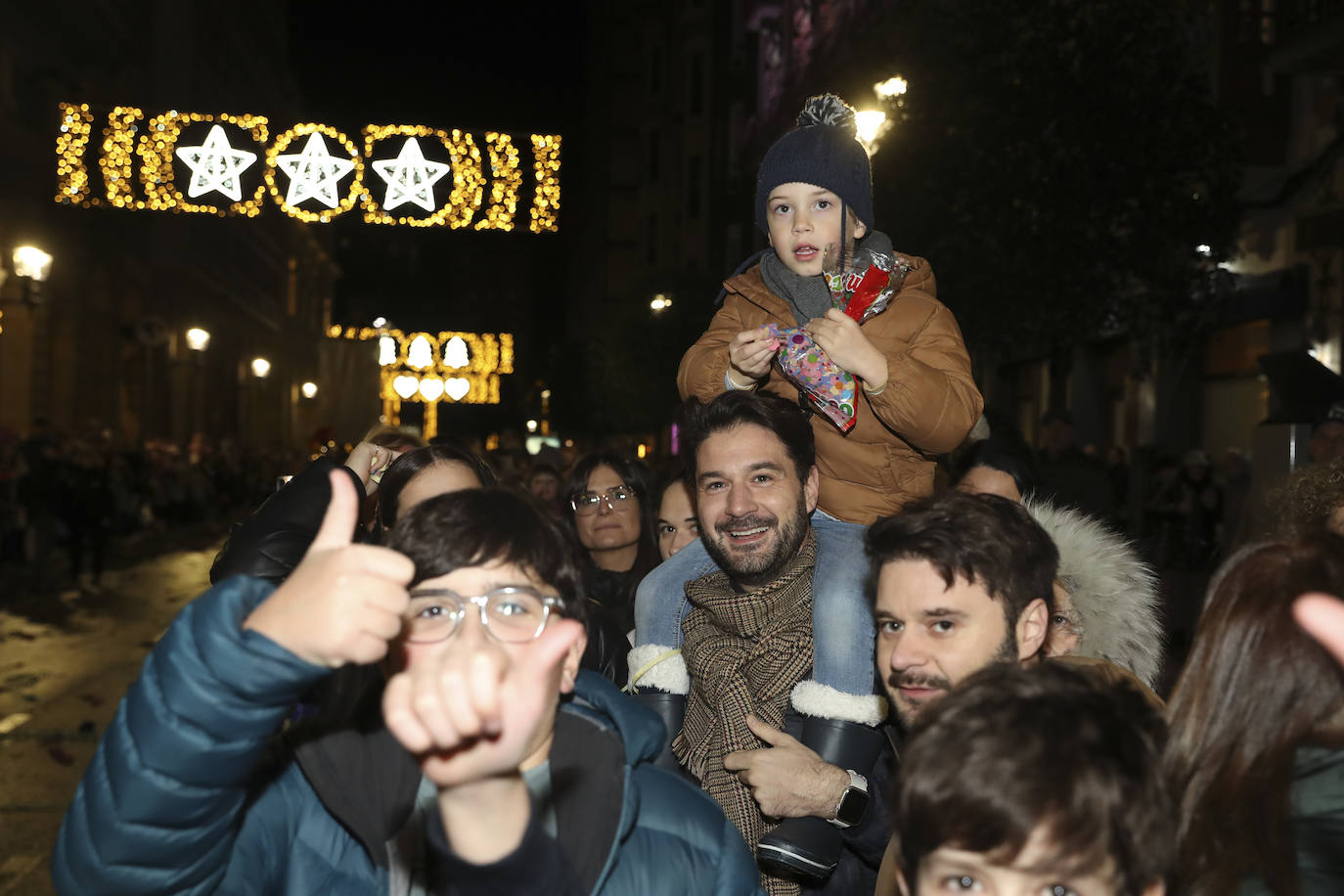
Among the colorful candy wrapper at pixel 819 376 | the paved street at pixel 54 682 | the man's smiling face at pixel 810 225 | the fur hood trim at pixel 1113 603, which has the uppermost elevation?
the man's smiling face at pixel 810 225

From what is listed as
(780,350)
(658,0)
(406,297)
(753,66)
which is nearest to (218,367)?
(753,66)

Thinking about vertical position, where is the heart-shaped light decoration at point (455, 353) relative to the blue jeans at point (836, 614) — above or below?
above

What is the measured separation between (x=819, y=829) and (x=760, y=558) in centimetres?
79

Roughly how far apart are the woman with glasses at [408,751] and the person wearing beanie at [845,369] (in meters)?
1.04

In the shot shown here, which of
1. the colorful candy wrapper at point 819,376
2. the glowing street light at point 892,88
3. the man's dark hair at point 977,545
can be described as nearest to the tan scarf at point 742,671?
the colorful candy wrapper at point 819,376

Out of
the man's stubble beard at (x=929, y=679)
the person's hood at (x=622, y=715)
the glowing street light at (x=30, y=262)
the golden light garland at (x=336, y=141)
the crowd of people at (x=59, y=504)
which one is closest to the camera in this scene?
the person's hood at (x=622, y=715)

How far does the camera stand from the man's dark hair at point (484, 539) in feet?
7.94

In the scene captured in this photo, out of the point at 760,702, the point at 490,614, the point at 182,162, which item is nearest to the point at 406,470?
the point at 760,702

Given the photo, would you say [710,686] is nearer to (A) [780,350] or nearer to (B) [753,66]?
(A) [780,350]

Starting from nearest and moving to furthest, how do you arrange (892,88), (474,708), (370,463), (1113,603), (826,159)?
(474,708), (1113,603), (826,159), (370,463), (892,88)

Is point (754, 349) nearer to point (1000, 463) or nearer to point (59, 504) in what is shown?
point (1000, 463)

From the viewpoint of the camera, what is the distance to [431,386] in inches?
2071

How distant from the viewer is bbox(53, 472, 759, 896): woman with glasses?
5.61 feet

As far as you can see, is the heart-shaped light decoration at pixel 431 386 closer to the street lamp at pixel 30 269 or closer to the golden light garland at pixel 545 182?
the street lamp at pixel 30 269
